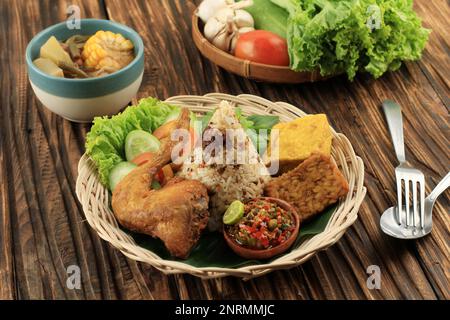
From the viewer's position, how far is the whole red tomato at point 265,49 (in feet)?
10.8

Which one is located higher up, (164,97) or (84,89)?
(84,89)

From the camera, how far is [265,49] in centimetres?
329

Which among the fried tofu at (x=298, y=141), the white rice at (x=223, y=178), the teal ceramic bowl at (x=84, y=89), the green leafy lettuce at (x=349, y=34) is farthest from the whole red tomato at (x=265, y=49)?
the white rice at (x=223, y=178)

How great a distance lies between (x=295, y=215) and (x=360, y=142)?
2.79 feet

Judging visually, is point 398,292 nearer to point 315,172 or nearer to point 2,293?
point 315,172

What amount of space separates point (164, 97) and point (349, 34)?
988mm

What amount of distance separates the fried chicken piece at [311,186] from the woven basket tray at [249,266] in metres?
0.06

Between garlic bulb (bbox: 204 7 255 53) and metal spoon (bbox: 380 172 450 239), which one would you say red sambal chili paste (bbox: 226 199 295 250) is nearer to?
metal spoon (bbox: 380 172 450 239)

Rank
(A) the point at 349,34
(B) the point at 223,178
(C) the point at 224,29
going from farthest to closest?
(C) the point at 224,29 → (A) the point at 349,34 → (B) the point at 223,178

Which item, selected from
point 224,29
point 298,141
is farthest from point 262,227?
point 224,29

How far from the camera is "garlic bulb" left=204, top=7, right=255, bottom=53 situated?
11.2 ft

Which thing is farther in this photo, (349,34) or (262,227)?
(349,34)

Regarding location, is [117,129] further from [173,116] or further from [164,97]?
[164,97]

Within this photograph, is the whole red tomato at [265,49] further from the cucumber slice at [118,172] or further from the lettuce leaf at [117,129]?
the cucumber slice at [118,172]
